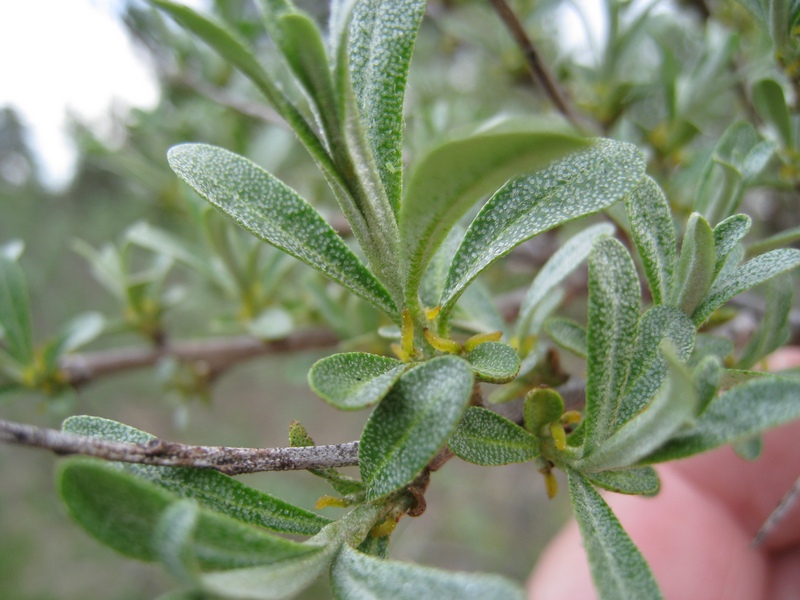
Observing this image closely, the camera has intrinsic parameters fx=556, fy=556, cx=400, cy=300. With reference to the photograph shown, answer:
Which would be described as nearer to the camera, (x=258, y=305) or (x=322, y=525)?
(x=322, y=525)

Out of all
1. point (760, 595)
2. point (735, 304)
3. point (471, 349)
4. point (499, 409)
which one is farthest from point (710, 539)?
point (471, 349)

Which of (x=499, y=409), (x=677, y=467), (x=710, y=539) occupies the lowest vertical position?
(x=710, y=539)

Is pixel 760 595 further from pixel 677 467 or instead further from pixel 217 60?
pixel 217 60

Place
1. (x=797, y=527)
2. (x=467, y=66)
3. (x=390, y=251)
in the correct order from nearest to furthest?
(x=390, y=251)
(x=797, y=527)
(x=467, y=66)

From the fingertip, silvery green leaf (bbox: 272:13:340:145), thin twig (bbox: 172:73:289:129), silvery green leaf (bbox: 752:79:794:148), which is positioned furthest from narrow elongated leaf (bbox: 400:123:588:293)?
the fingertip

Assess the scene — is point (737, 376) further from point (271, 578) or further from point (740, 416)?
point (271, 578)

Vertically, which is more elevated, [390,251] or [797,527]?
[390,251]

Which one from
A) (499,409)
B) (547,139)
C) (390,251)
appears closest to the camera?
(547,139)

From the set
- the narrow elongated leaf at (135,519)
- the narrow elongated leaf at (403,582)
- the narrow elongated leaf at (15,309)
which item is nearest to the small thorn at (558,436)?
the narrow elongated leaf at (403,582)
